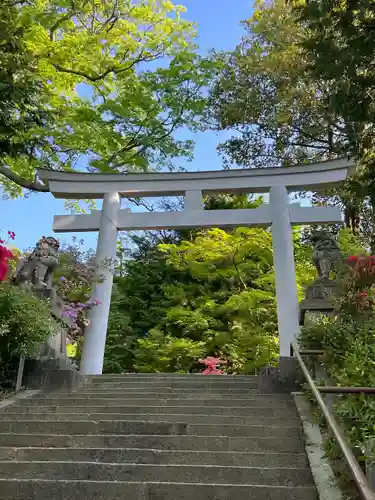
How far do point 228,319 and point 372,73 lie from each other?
25.6ft

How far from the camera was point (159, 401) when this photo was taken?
628 cm

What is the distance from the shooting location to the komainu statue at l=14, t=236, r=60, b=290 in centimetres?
845

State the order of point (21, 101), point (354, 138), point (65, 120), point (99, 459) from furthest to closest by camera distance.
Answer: point (65, 120) < point (354, 138) < point (21, 101) < point (99, 459)

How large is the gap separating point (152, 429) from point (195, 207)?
642cm

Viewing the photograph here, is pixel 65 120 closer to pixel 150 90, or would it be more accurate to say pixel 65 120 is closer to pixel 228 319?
pixel 150 90

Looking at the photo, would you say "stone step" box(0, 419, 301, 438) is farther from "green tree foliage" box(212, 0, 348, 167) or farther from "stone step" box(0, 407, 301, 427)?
"green tree foliage" box(212, 0, 348, 167)

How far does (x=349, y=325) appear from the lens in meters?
6.06

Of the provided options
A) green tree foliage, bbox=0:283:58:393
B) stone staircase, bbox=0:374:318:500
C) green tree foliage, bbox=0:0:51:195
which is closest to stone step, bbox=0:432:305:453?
stone staircase, bbox=0:374:318:500

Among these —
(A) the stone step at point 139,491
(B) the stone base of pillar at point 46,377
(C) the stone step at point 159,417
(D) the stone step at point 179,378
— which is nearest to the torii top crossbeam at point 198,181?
(D) the stone step at point 179,378

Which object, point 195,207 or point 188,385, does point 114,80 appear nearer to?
point 195,207

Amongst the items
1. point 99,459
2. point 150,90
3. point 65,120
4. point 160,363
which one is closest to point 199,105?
point 150,90

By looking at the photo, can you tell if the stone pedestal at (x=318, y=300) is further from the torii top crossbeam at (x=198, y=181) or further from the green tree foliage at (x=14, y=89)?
the green tree foliage at (x=14, y=89)

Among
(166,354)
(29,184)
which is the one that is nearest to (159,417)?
(166,354)

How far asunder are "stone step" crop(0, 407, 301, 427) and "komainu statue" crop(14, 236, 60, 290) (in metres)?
2.80
